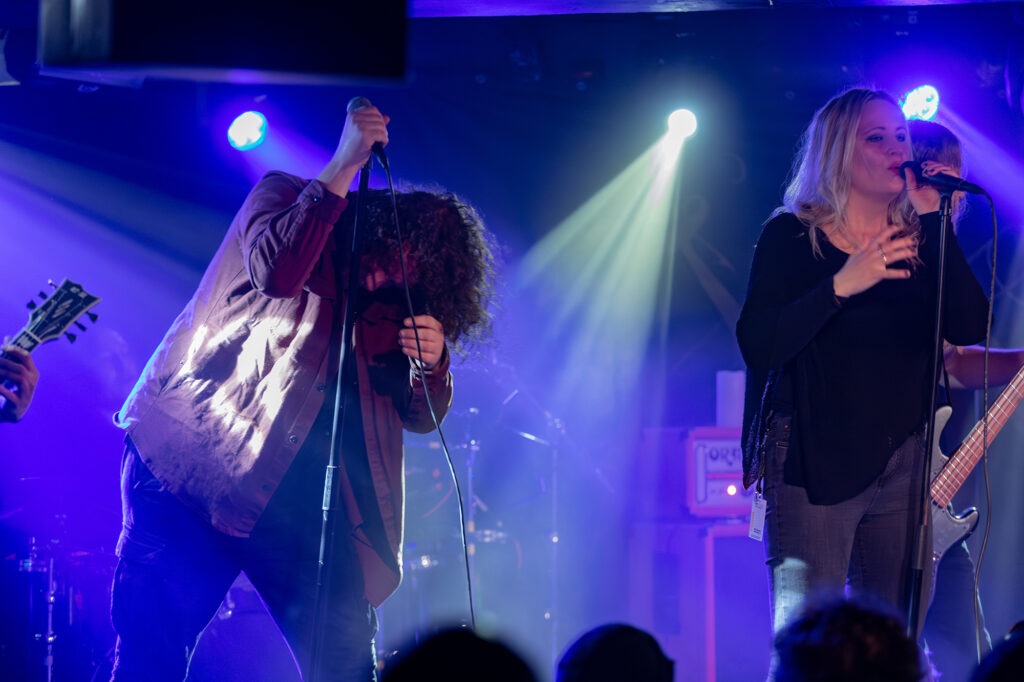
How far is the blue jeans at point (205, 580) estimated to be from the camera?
3102mm

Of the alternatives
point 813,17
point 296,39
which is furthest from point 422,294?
point 813,17

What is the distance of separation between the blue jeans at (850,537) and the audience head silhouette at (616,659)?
1.03m

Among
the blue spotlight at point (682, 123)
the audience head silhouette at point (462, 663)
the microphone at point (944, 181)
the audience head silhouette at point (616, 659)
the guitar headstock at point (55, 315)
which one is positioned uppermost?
the blue spotlight at point (682, 123)

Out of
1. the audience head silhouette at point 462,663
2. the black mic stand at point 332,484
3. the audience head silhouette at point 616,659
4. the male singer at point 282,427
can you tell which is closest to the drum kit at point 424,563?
the male singer at point 282,427

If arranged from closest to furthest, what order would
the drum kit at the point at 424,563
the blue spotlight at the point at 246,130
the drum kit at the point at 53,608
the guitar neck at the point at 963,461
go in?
the guitar neck at the point at 963,461 < the drum kit at the point at 53,608 < the drum kit at the point at 424,563 < the blue spotlight at the point at 246,130

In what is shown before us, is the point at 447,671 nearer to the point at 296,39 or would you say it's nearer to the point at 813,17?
the point at 296,39

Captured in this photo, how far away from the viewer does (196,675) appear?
5.52 meters

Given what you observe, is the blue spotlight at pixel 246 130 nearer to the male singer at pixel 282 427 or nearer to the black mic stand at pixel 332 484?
the male singer at pixel 282 427

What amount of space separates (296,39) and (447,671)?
6.74 feet

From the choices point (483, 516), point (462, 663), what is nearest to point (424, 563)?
point (483, 516)

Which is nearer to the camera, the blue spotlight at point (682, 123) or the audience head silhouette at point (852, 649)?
the audience head silhouette at point (852, 649)

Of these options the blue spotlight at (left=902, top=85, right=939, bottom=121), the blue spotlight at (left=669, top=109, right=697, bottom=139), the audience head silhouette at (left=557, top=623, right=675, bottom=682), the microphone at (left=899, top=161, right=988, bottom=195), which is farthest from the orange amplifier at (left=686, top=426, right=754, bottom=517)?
the audience head silhouette at (left=557, top=623, right=675, bottom=682)

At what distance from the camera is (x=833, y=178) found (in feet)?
10.4

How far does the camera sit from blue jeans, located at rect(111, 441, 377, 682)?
3102 mm
